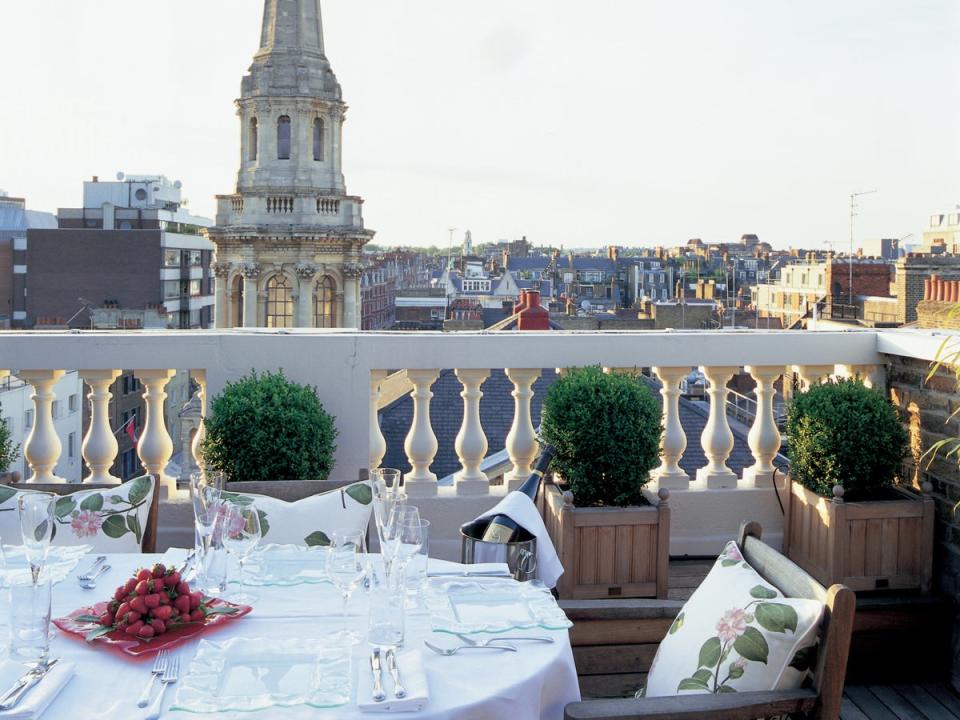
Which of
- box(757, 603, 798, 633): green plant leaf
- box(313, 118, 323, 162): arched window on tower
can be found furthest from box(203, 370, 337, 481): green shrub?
box(313, 118, 323, 162): arched window on tower

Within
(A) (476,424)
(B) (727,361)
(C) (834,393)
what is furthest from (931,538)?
(A) (476,424)

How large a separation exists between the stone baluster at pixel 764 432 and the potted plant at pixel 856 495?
30 centimetres

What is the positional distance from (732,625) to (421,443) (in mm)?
2319

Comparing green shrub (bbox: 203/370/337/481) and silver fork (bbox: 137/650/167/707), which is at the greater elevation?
green shrub (bbox: 203/370/337/481)

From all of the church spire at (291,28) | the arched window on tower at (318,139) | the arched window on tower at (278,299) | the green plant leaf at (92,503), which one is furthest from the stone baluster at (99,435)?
the arched window on tower at (278,299)

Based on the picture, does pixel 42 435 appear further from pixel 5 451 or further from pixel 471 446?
pixel 471 446

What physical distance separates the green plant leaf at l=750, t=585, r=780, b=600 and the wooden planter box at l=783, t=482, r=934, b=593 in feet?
5.66

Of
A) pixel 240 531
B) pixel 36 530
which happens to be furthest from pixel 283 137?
pixel 36 530

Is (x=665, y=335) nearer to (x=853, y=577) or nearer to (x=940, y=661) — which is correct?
(x=853, y=577)

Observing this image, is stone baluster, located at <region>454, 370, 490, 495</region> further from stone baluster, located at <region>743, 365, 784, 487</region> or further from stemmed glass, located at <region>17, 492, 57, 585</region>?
stemmed glass, located at <region>17, 492, 57, 585</region>

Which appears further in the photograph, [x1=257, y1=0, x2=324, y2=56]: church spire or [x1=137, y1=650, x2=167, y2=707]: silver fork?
[x1=257, y1=0, x2=324, y2=56]: church spire

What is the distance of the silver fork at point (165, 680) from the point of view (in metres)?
1.86

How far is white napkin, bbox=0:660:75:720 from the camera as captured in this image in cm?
183

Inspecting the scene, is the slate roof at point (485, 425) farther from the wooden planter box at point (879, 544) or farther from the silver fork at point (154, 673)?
the silver fork at point (154, 673)
